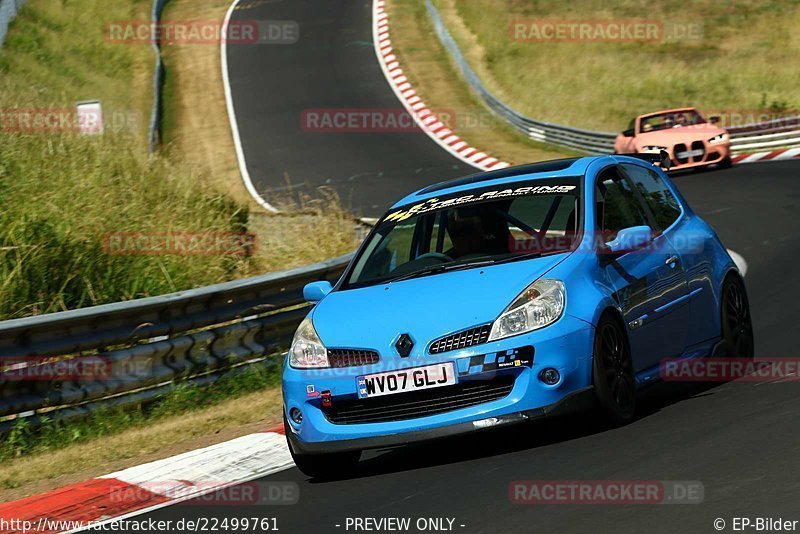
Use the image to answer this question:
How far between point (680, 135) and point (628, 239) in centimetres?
1697

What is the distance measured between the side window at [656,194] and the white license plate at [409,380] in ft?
7.56

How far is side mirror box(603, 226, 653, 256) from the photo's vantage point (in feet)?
23.3

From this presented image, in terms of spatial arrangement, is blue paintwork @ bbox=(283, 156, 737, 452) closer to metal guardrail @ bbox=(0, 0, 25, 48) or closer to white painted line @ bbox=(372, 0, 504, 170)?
white painted line @ bbox=(372, 0, 504, 170)

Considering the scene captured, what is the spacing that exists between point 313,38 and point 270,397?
34558 millimetres

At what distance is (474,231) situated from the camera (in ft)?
24.9

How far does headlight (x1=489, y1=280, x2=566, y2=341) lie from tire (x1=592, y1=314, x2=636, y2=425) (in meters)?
0.26

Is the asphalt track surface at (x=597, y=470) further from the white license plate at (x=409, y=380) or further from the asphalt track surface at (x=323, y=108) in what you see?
the asphalt track surface at (x=323, y=108)

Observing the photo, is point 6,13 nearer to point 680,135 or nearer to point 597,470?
point 680,135

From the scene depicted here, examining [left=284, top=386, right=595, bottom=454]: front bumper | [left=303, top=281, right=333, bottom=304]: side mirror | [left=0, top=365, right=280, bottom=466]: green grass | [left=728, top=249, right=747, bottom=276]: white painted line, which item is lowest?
[left=728, top=249, right=747, bottom=276]: white painted line

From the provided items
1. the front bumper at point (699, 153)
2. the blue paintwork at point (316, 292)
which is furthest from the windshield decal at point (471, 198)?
the front bumper at point (699, 153)

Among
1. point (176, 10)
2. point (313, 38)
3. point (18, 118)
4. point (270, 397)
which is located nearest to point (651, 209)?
point (270, 397)

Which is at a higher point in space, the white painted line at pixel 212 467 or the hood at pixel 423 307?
the hood at pixel 423 307

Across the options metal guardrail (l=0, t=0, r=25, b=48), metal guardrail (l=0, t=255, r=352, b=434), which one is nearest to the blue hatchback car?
metal guardrail (l=0, t=255, r=352, b=434)

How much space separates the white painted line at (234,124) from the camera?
81.4 feet
